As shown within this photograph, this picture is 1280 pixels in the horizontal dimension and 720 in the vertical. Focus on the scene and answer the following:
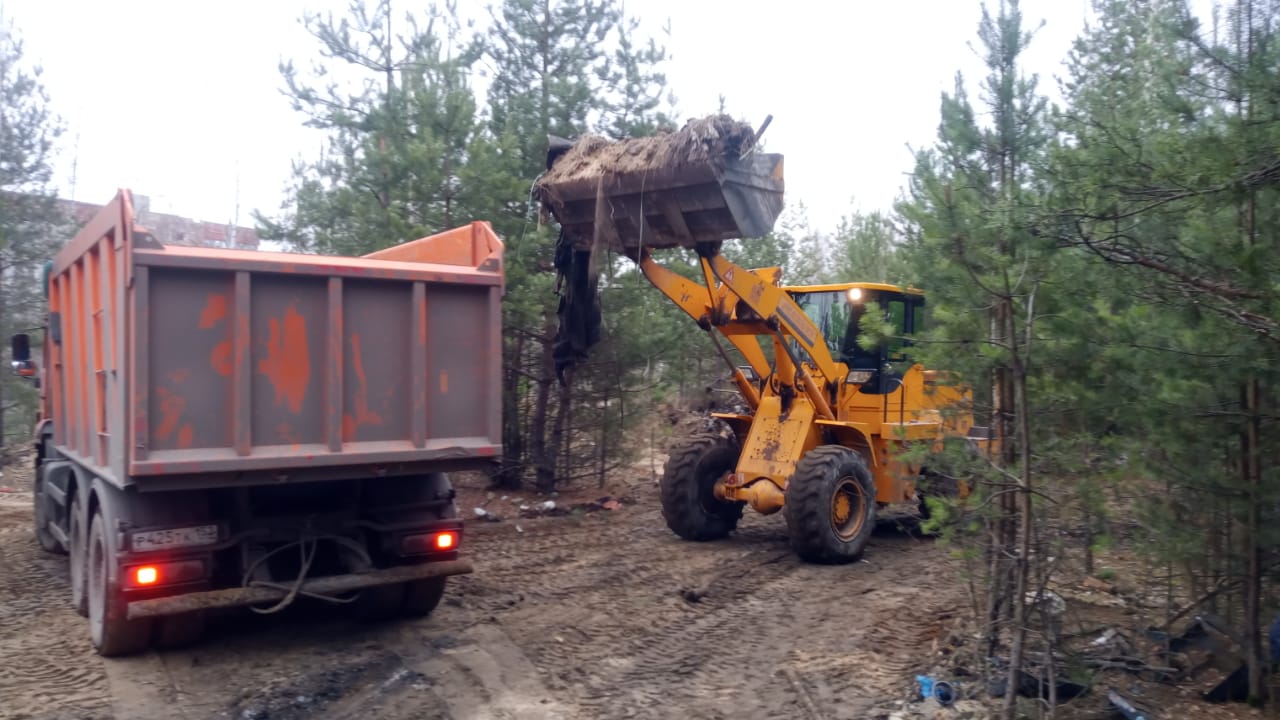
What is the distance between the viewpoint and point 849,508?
9969 millimetres

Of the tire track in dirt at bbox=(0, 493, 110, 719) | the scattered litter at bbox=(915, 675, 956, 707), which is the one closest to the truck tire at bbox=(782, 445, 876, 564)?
the scattered litter at bbox=(915, 675, 956, 707)

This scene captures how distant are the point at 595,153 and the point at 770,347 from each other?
9.86 ft

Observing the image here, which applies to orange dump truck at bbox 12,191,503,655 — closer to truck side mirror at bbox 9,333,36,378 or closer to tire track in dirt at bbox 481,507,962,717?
tire track in dirt at bbox 481,507,962,717

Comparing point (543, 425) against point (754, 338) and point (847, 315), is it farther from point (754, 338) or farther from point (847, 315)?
point (847, 315)

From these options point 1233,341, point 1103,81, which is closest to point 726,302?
point 1103,81

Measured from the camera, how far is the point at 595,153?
8.92 metres

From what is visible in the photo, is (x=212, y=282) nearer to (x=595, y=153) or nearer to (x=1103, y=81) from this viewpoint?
(x=595, y=153)

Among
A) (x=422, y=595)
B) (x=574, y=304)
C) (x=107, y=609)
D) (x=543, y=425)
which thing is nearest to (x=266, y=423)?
(x=107, y=609)

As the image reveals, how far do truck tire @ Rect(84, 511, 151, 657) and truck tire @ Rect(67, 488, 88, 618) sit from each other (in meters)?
0.50

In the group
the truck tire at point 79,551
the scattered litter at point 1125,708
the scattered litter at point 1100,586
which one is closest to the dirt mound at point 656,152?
the scattered litter at point 1100,586

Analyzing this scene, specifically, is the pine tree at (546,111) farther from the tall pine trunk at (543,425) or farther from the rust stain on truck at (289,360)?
the rust stain on truck at (289,360)

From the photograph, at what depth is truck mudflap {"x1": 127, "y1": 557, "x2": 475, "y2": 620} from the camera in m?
6.10

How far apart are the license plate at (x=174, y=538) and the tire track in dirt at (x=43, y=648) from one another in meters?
0.85

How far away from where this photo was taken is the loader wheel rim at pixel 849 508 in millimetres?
9781
